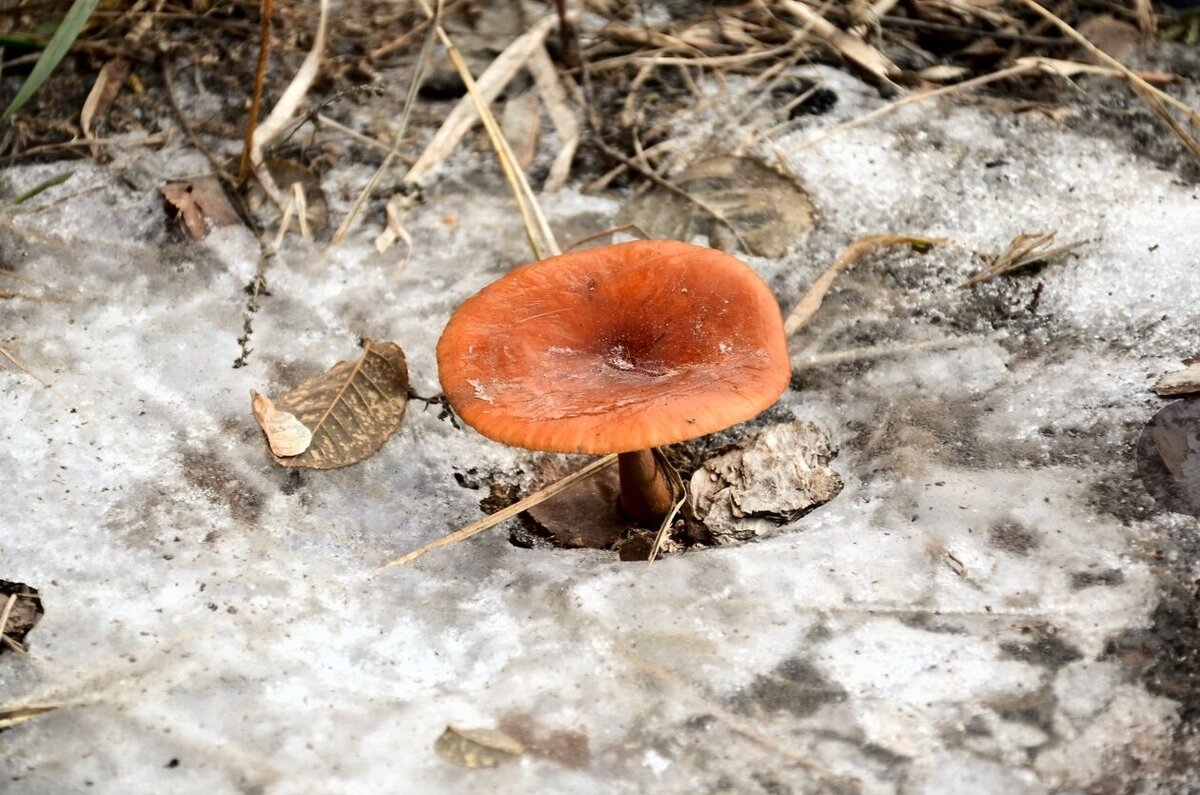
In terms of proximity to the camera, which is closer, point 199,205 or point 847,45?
point 199,205

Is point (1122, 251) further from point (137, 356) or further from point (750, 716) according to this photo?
point (137, 356)

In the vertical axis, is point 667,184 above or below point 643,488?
above

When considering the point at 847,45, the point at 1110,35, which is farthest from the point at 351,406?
the point at 1110,35

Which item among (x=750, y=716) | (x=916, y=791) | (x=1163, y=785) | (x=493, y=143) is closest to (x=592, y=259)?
(x=493, y=143)

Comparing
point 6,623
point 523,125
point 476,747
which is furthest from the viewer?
point 523,125

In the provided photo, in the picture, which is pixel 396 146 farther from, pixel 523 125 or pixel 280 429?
pixel 280 429

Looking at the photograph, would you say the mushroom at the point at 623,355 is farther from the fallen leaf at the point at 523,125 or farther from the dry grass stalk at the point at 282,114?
the dry grass stalk at the point at 282,114
